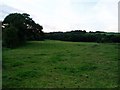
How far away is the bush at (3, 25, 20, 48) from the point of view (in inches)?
1152

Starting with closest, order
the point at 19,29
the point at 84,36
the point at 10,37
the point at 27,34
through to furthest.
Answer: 1. the point at 10,37
2. the point at 19,29
3. the point at 27,34
4. the point at 84,36

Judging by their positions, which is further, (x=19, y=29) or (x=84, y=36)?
(x=84, y=36)

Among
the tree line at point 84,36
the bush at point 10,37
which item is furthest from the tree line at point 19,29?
the tree line at point 84,36

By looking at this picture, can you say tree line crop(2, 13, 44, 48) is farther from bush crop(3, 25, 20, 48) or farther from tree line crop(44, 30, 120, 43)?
tree line crop(44, 30, 120, 43)

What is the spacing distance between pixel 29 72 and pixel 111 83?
4451mm

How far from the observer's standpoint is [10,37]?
30156mm

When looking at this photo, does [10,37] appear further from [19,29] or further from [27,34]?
[27,34]

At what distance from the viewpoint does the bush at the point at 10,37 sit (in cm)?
2925

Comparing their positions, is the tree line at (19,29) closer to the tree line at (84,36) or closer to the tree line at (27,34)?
the tree line at (27,34)

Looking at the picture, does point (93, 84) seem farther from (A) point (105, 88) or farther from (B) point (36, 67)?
(B) point (36, 67)

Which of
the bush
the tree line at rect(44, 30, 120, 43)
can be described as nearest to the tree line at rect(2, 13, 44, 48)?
the bush

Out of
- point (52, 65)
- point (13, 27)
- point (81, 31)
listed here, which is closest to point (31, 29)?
point (13, 27)

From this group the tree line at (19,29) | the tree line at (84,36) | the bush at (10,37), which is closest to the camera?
the bush at (10,37)

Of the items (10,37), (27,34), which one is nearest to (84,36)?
(27,34)
